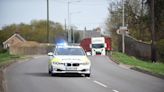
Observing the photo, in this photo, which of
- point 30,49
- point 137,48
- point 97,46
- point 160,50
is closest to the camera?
point 160,50

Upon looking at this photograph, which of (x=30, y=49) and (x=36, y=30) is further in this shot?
(x=36, y=30)

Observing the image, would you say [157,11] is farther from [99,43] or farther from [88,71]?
[88,71]

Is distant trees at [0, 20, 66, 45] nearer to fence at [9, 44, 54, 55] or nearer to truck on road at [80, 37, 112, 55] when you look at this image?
fence at [9, 44, 54, 55]

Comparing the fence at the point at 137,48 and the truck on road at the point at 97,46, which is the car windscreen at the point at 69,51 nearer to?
the fence at the point at 137,48

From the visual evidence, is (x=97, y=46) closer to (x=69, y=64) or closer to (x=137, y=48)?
(x=137, y=48)

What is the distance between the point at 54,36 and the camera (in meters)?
161

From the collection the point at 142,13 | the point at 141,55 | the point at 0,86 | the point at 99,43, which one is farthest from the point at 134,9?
the point at 0,86

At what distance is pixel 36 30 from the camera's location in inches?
6339

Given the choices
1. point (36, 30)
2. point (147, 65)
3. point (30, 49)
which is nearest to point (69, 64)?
point (147, 65)

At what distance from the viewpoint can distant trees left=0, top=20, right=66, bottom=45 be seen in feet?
519

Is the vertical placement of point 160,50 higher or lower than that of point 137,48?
higher

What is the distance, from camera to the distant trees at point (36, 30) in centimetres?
15821

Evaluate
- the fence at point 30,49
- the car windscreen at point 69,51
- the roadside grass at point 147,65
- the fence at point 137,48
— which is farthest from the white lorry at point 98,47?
the car windscreen at point 69,51

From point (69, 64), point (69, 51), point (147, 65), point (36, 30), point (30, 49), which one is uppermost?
point (69, 51)
